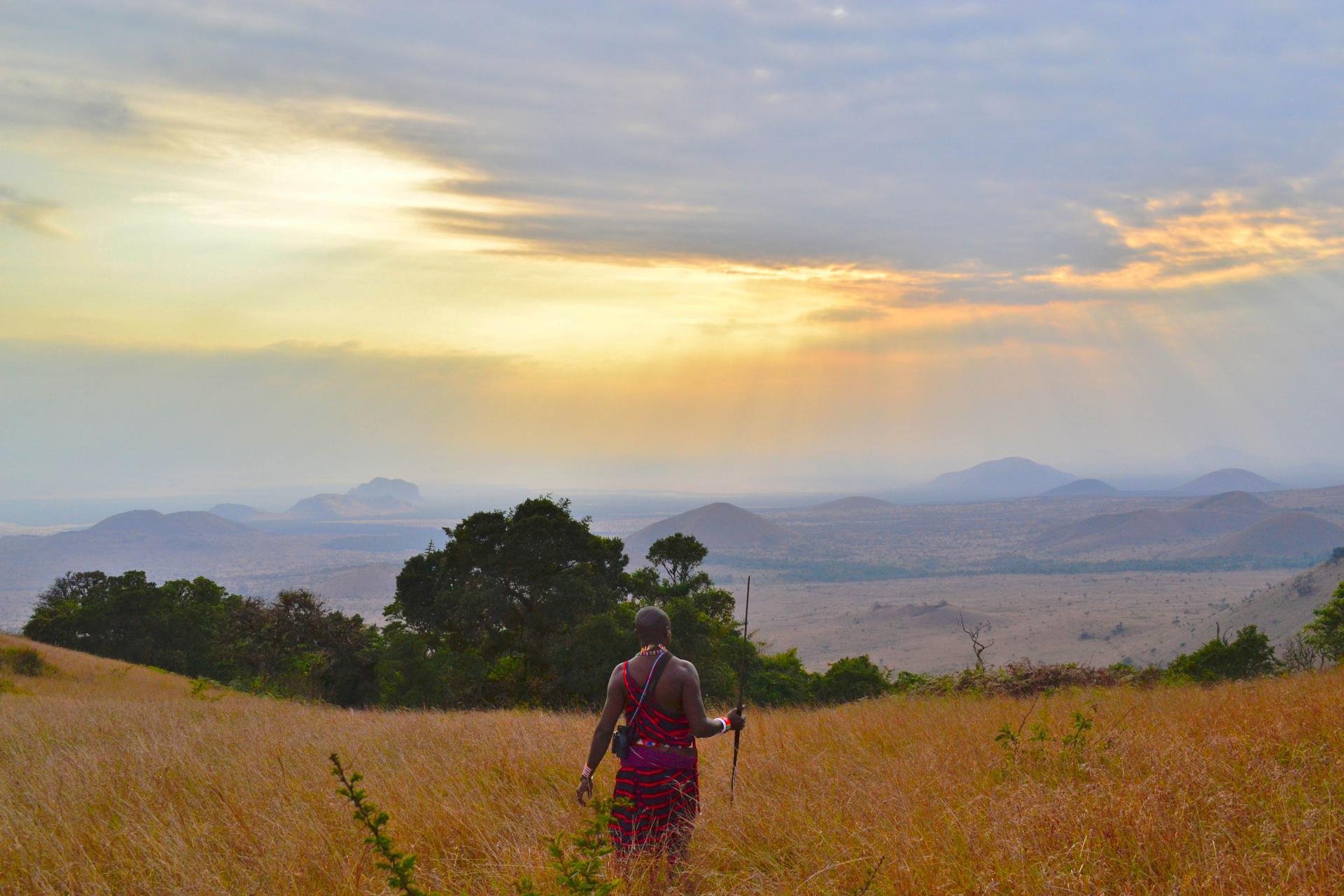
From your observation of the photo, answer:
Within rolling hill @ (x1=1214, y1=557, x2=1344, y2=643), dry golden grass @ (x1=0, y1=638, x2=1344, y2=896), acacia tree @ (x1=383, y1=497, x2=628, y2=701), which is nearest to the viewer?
dry golden grass @ (x1=0, y1=638, x2=1344, y2=896)

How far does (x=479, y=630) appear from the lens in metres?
32.6

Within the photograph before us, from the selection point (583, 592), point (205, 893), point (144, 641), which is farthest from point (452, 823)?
point (144, 641)

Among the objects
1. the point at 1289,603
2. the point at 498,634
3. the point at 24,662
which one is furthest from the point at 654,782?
the point at 1289,603

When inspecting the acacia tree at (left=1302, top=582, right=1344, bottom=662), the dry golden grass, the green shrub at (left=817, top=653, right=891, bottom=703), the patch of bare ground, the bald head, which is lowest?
the patch of bare ground

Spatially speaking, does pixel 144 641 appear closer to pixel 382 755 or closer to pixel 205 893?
pixel 382 755

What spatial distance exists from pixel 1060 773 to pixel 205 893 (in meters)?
5.90

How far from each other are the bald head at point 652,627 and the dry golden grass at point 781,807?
129cm

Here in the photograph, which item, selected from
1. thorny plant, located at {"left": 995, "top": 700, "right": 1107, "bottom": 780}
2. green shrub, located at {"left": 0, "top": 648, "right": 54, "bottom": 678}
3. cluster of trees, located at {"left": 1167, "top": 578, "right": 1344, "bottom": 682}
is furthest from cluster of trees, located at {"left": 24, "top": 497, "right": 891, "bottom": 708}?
thorny plant, located at {"left": 995, "top": 700, "right": 1107, "bottom": 780}

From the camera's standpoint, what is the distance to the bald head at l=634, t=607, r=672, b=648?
5297 mm

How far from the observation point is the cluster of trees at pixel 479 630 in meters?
28.9

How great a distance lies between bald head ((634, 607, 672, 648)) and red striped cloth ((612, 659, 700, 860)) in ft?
0.69

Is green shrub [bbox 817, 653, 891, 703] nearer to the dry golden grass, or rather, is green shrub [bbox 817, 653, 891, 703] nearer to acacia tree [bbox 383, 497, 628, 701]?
acacia tree [bbox 383, 497, 628, 701]

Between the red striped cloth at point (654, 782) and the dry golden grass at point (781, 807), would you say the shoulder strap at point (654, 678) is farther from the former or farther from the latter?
the dry golden grass at point (781, 807)

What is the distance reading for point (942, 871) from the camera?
4426mm
